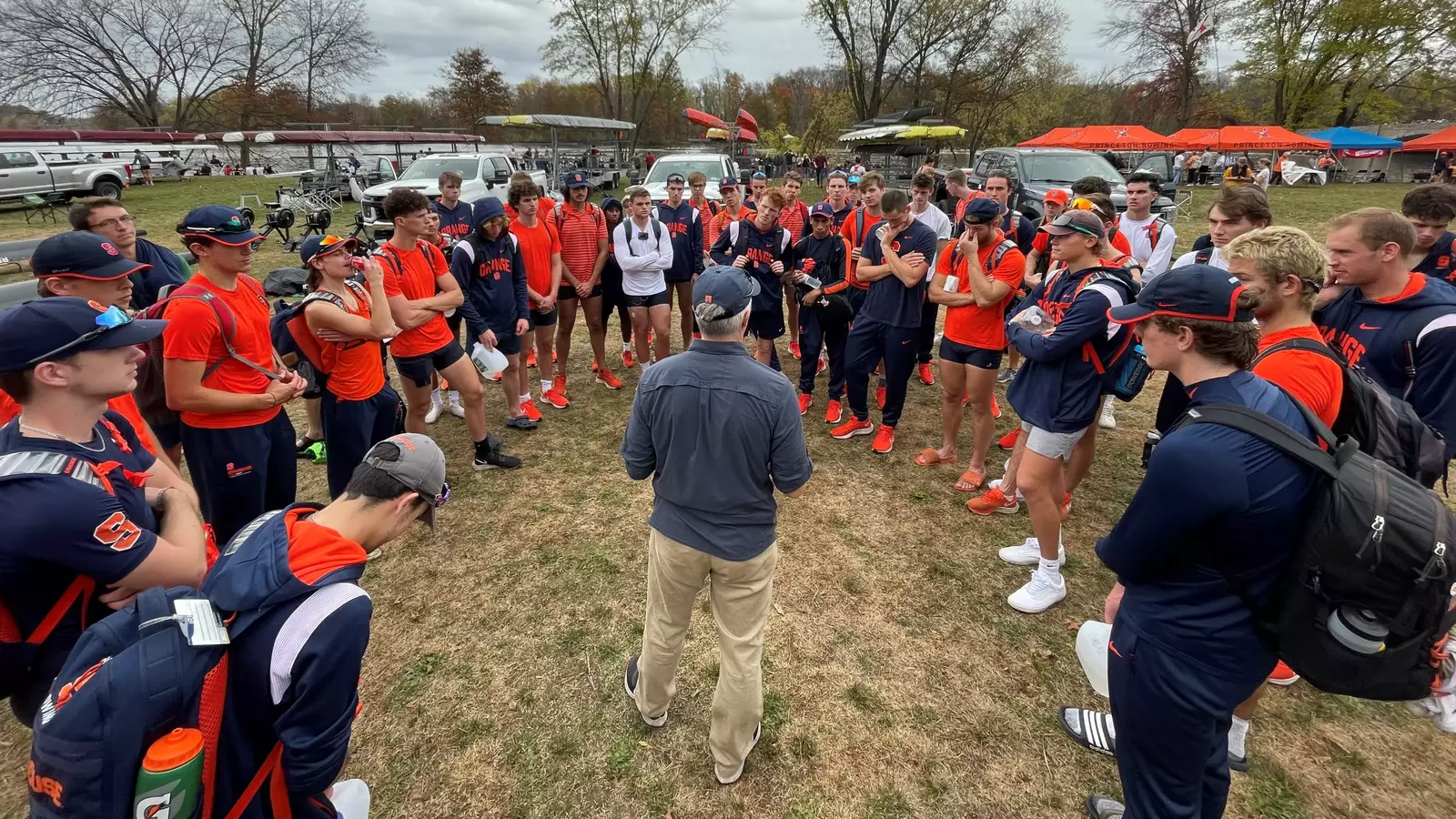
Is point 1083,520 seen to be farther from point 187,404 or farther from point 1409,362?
point 187,404

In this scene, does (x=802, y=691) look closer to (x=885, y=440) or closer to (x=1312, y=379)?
(x=1312, y=379)

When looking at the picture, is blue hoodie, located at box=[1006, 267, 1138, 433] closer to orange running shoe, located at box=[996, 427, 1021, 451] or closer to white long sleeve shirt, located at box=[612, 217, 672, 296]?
orange running shoe, located at box=[996, 427, 1021, 451]

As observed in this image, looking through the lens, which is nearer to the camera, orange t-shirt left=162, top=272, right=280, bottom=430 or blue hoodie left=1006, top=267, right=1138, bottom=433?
orange t-shirt left=162, top=272, right=280, bottom=430

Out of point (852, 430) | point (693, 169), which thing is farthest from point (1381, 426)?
point (693, 169)

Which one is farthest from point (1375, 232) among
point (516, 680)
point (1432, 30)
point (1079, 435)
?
point (1432, 30)

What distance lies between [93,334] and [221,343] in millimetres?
1332

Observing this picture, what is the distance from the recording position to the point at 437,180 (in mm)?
15484

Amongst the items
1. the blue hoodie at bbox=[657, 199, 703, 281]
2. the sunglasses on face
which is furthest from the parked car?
the sunglasses on face

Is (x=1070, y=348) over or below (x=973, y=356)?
over

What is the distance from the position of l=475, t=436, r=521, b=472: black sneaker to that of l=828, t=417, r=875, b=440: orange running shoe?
2815 millimetres

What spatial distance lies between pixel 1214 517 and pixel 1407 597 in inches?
14.9

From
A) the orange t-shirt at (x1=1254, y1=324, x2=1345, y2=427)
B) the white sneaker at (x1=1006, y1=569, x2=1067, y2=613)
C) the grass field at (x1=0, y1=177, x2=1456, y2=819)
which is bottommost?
the grass field at (x1=0, y1=177, x2=1456, y2=819)

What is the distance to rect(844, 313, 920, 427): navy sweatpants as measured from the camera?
16.7ft

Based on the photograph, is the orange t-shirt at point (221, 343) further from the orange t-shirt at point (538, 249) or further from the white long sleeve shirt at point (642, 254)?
the white long sleeve shirt at point (642, 254)
